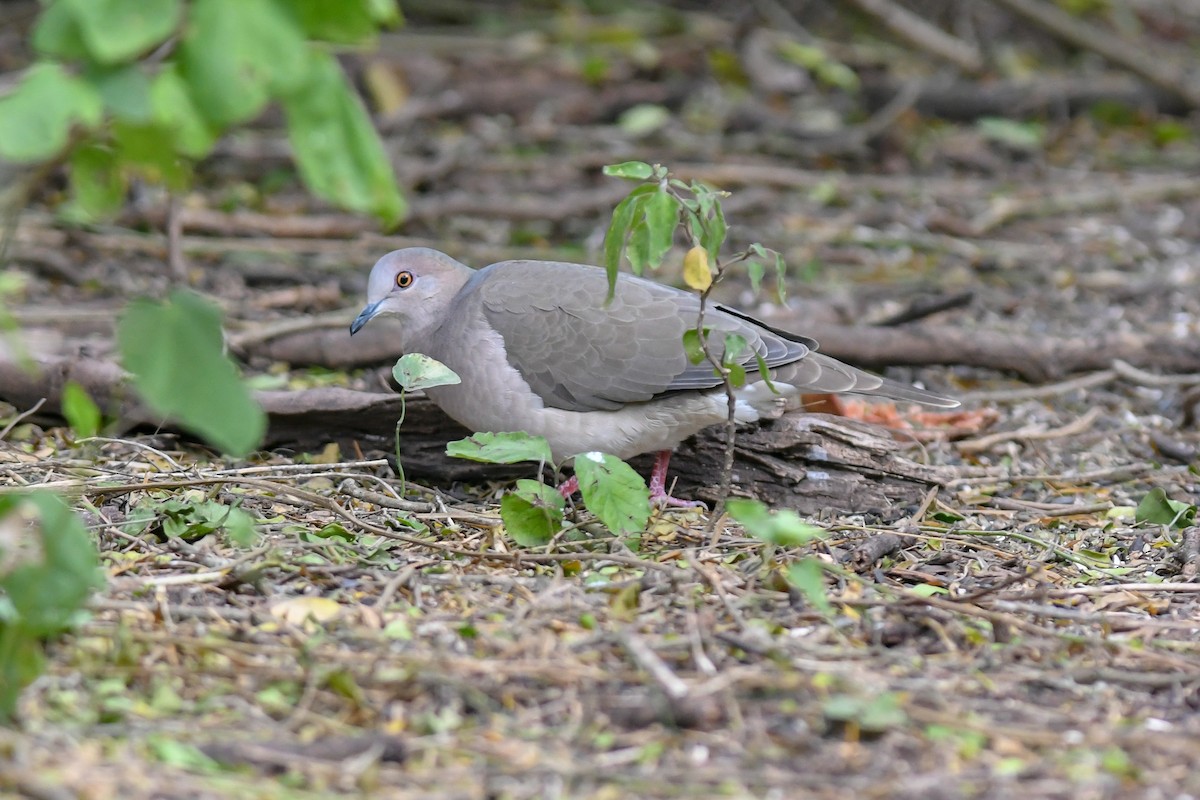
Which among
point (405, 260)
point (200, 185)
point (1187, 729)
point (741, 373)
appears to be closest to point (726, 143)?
point (200, 185)

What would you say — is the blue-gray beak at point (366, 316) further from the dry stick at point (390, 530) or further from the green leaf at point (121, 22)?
the green leaf at point (121, 22)

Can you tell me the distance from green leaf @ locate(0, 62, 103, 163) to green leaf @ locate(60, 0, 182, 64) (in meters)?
0.10

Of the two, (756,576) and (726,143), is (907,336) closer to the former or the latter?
(756,576)

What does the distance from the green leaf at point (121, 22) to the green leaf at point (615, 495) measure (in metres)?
1.76

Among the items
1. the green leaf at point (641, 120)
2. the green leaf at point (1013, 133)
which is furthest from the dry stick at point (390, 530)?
the green leaf at point (1013, 133)

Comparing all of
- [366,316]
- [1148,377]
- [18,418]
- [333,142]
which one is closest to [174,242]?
[366,316]

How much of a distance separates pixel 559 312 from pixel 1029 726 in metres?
2.03

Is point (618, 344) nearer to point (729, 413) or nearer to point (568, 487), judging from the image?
point (568, 487)

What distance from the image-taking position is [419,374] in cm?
385

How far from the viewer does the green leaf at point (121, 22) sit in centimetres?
202

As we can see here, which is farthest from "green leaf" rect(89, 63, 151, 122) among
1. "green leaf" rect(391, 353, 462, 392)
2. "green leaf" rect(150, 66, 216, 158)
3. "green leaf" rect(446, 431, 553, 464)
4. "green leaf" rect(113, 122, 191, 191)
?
"green leaf" rect(391, 353, 462, 392)

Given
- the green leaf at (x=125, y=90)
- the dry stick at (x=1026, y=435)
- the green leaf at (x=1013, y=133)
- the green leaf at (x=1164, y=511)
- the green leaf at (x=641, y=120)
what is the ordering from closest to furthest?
the green leaf at (x=125, y=90), the green leaf at (x=1164, y=511), the dry stick at (x=1026, y=435), the green leaf at (x=641, y=120), the green leaf at (x=1013, y=133)

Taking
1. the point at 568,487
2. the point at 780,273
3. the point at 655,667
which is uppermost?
the point at 780,273

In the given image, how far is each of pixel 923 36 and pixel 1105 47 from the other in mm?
1235
